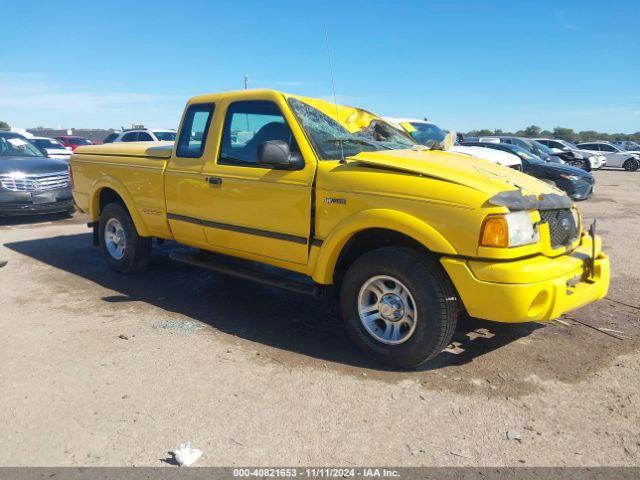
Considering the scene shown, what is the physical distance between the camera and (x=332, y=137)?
4.33 metres

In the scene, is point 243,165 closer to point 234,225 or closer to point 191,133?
point 234,225

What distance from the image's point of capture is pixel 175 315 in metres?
4.83

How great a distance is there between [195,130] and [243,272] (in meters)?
1.52

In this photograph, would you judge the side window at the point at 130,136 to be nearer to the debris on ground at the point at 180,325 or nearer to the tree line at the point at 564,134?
the debris on ground at the point at 180,325

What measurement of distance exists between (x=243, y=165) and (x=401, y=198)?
1.66 metres

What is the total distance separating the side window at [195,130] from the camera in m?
4.99

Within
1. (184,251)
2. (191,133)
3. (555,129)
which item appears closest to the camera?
(191,133)

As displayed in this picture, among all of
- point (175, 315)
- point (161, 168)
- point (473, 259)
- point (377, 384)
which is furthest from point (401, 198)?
point (161, 168)

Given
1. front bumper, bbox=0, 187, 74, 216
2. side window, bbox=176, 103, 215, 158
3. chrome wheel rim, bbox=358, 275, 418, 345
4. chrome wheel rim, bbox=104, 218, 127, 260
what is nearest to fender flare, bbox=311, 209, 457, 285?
chrome wheel rim, bbox=358, 275, 418, 345

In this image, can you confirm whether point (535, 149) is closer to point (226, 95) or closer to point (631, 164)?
point (631, 164)

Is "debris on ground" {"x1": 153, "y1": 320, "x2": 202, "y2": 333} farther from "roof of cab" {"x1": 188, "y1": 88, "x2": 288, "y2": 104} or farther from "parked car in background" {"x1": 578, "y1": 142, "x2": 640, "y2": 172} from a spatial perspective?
"parked car in background" {"x1": 578, "y1": 142, "x2": 640, "y2": 172}

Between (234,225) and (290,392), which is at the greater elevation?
(234,225)

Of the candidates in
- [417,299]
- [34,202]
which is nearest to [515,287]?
[417,299]

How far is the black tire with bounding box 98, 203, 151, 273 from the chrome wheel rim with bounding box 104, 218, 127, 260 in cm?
5
